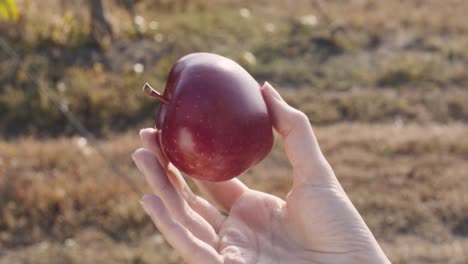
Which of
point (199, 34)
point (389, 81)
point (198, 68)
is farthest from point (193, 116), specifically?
point (199, 34)

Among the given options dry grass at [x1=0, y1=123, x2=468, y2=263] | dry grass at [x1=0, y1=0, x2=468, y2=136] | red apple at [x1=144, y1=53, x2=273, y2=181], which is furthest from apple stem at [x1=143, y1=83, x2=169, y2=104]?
dry grass at [x1=0, y1=0, x2=468, y2=136]

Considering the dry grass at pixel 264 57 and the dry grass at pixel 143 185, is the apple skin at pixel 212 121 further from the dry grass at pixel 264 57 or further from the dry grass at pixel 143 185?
the dry grass at pixel 264 57

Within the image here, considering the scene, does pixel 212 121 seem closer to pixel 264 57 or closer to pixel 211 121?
pixel 211 121

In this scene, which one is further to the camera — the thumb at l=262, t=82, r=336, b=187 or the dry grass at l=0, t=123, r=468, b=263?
the dry grass at l=0, t=123, r=468, b=263

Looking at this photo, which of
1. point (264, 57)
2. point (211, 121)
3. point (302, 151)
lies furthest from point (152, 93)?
point (264, 57)

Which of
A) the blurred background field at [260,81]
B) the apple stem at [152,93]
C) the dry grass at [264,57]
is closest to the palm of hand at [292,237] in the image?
the apple stem at [152,93]

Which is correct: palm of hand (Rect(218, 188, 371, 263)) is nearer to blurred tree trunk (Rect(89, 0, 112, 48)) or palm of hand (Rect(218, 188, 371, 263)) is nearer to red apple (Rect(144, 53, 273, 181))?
red apple (Rect(144, 53, 273, 181))

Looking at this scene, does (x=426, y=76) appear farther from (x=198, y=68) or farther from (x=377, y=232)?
(x=198, y=68)
